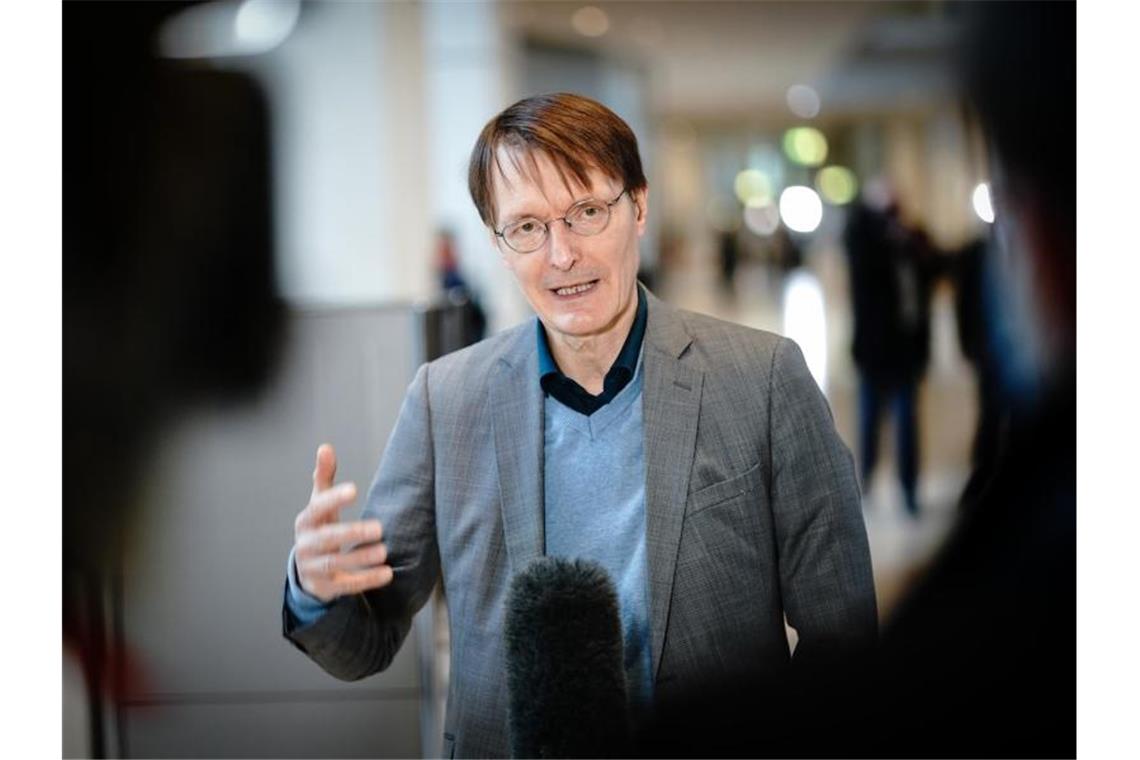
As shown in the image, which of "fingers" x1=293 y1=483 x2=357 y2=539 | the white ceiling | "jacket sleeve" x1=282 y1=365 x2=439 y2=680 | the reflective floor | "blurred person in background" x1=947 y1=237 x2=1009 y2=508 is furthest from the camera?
the white ceiling

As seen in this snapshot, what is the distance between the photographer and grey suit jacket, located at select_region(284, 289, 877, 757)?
1.50m

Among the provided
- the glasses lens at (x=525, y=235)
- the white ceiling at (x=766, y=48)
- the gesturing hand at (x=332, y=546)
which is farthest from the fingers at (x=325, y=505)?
the white ceiling at (x=766, y=48)

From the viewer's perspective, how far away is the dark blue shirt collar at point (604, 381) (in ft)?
4.98

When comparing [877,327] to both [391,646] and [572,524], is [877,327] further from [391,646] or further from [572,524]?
[391,646]

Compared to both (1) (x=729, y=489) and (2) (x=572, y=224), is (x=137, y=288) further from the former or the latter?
(1) (x=729, y=489)

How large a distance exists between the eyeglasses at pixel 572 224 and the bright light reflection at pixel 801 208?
518 millimetres

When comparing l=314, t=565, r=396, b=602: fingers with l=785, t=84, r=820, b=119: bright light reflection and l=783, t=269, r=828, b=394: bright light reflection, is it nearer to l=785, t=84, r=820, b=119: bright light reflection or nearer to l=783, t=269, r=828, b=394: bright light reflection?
l=783, t=269, r=828, b=394: bright light reflection

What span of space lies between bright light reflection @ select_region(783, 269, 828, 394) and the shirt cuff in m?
0.67

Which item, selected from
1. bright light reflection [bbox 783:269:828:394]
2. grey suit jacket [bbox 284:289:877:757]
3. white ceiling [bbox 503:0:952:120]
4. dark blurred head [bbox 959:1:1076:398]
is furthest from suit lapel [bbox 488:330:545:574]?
dark blurred head [bbox 959:1:1076:398]

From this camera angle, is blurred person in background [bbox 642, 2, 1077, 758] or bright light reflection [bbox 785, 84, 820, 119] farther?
bright light reflection [bbox 785, 84, 820, 119]

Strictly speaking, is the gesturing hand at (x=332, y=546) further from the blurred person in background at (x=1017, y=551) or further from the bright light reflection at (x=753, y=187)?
the bright light reflection at (x=753, y=187)

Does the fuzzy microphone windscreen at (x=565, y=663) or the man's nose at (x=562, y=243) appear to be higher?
the man's nose at (x=562, y=243)

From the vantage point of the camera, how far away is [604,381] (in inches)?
59.9

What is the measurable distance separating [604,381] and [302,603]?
461 mm
